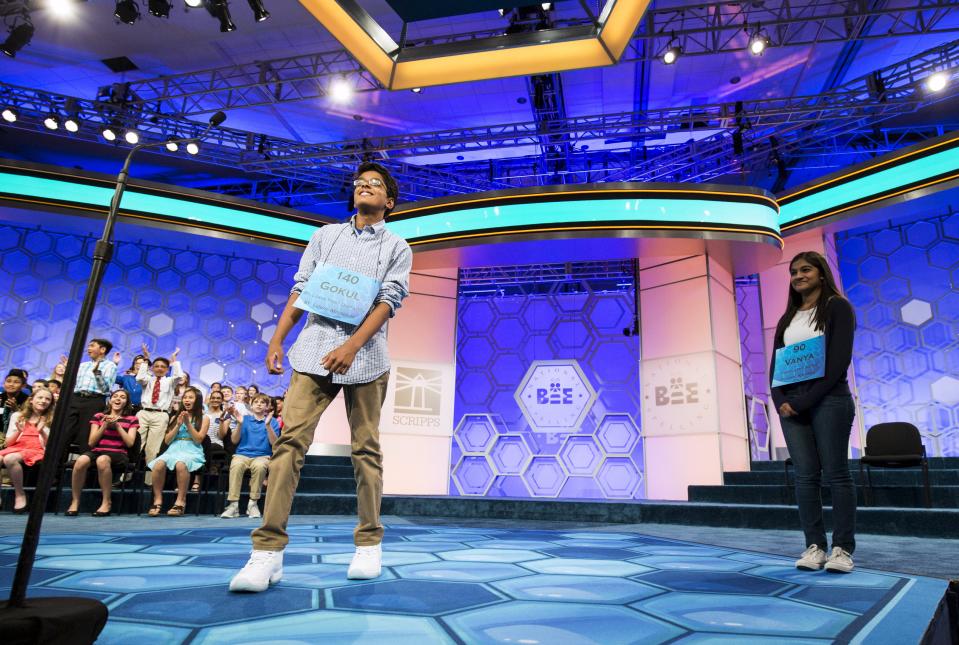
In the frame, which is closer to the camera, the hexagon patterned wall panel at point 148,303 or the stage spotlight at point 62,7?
the stage spotlight at point 62,7

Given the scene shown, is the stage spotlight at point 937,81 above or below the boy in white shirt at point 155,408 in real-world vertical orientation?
above

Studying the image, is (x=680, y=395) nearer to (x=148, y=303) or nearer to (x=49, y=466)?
(x=49, y=466)

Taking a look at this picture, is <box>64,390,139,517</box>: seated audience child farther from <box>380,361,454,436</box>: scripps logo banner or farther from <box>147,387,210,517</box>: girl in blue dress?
<box>380,361,454,436</box>: scripps logo banner

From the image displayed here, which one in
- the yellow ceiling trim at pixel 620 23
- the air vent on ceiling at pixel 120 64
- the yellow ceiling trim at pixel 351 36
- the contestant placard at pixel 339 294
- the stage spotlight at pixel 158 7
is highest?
the air vent on ceiling at pixel 120 64

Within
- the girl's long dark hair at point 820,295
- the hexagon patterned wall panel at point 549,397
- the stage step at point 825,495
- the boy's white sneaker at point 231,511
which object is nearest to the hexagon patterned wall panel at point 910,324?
the hexagon patterned wall panel at point 549,397

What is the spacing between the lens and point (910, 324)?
8.08m

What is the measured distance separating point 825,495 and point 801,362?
8.85 feet

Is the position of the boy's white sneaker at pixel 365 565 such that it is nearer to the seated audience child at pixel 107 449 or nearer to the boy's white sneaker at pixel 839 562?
the boy's white sneaker at pixel 839 562

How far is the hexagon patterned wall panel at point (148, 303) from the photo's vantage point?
868 centimetres

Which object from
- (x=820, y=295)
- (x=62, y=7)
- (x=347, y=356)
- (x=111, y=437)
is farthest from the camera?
(x=62, y=7)

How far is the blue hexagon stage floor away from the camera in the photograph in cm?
111

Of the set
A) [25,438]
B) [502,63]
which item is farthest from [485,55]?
[25,438]

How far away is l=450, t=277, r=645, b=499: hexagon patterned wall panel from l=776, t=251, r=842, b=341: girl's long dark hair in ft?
22.3

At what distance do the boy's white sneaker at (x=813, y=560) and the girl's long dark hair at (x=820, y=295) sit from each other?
0.79 metres
